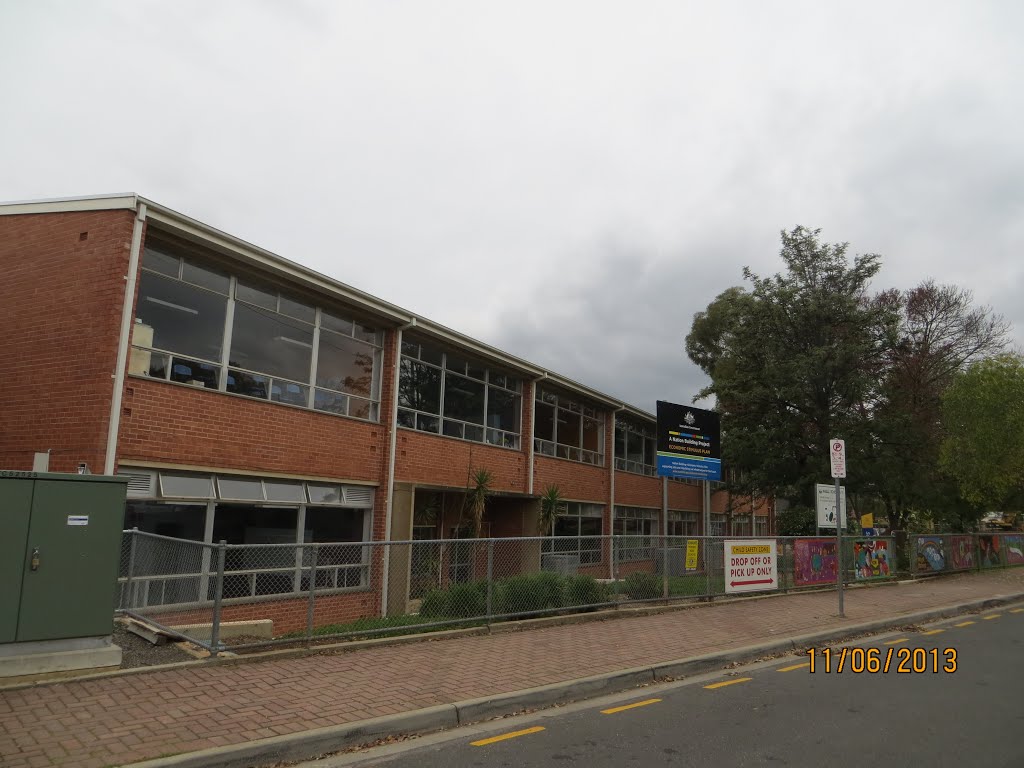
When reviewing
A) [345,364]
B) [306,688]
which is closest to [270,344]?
[345,364]

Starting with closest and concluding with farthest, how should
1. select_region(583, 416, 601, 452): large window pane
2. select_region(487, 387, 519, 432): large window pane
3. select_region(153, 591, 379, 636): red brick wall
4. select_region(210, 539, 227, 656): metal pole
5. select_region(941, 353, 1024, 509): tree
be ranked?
1. select_region(210, 539, 227, 656): metal pole
2. select_region(153, 591, 379, 636): red brick wall
3. select_region(487, 387, 519, 432): large window pane
4. select_region(941, 353, 1024, 509): tree
5. select_region(583, 416, 601, 452): large window pane

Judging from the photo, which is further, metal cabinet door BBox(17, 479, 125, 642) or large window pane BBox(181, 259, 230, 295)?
large window pane BBox(181, 259, 230, 295)

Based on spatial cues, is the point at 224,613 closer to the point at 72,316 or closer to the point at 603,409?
the point at 72,316

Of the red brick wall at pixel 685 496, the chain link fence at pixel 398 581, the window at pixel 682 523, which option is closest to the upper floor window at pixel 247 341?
the chain link fence at pixel 398 581

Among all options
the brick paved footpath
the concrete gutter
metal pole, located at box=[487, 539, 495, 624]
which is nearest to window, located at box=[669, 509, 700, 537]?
the brick paved footpath

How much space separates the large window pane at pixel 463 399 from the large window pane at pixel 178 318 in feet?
22.9

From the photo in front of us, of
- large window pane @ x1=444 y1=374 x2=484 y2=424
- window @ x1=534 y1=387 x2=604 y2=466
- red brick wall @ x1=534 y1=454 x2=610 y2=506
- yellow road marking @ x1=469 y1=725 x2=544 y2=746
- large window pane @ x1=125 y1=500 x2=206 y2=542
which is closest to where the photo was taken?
yellow road marking @ x1=469 y1=725 x2=544 y2=746

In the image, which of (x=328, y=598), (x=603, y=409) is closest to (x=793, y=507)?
(x=603, y=409)

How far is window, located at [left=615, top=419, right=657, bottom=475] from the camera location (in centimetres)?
2888

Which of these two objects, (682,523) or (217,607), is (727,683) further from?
(682,523)

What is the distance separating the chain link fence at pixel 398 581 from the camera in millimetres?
9828

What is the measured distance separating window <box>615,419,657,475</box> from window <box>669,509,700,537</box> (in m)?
3.03

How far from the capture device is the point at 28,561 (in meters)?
7.36

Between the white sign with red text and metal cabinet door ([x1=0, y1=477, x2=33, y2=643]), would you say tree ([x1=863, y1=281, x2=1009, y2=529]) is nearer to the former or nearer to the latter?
the white sign with red text
